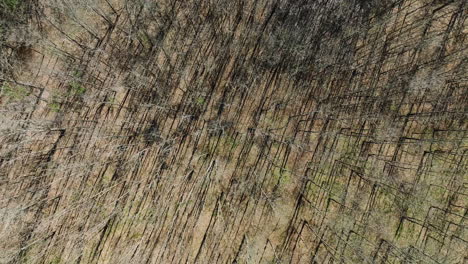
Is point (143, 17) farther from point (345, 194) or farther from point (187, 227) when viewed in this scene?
point (345, 194)

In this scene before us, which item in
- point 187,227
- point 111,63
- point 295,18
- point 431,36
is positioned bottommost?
point 187,227

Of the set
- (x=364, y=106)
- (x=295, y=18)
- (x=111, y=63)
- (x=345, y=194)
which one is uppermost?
(x=295, y=18)

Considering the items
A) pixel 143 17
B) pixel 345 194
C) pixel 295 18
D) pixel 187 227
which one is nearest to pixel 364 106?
pixel 345 194

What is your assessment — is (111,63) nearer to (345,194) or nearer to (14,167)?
(14,167)

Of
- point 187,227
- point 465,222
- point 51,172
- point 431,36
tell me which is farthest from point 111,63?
point 465,222

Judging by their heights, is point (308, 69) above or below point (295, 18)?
below

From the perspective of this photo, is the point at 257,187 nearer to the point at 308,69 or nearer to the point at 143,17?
the point at 308,69

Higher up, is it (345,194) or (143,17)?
(143,17)

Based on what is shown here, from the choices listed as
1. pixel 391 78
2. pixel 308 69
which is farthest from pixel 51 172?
pixel 391 78
